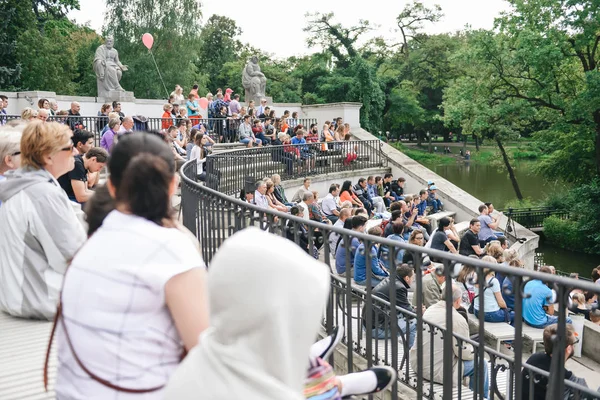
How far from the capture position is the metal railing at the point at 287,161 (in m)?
13.9

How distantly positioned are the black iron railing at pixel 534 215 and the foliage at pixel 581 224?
129cm

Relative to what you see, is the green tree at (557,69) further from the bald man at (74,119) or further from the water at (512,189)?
the bald man at (74,119)

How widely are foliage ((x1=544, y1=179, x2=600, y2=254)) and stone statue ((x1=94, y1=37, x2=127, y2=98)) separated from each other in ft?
68.6

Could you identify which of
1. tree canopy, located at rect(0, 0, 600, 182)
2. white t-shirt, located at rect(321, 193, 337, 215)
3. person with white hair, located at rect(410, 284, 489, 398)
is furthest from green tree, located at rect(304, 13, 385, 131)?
person with white hair, located at rect(410, 284, 489, 398)

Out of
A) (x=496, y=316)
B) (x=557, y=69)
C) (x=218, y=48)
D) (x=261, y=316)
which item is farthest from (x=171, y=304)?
(x=218, y=48)

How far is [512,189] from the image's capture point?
44.4 meters

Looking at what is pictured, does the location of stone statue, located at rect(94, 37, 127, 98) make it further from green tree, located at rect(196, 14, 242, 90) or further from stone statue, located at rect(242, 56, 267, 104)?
green tree, located at rect(196, 14, 242, 90)

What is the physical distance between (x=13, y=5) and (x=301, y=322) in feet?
→ 127

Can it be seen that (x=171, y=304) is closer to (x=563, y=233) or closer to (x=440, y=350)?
(x=440, y=350)

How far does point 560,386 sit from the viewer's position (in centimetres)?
277

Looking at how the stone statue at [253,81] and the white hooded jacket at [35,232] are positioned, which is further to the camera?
the stone statue at [253,81]

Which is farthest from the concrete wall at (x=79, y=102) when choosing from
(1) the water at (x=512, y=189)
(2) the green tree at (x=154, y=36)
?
(2) the green tree at (x=154, y=36)

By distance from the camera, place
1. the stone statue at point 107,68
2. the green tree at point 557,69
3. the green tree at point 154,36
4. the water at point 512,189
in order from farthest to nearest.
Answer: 1. the green tree at point 154,36
2. the water at point 512,189
3. the green tree at point 557,69
4. the stone statue at point 107,68

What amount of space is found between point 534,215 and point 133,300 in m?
31.2
